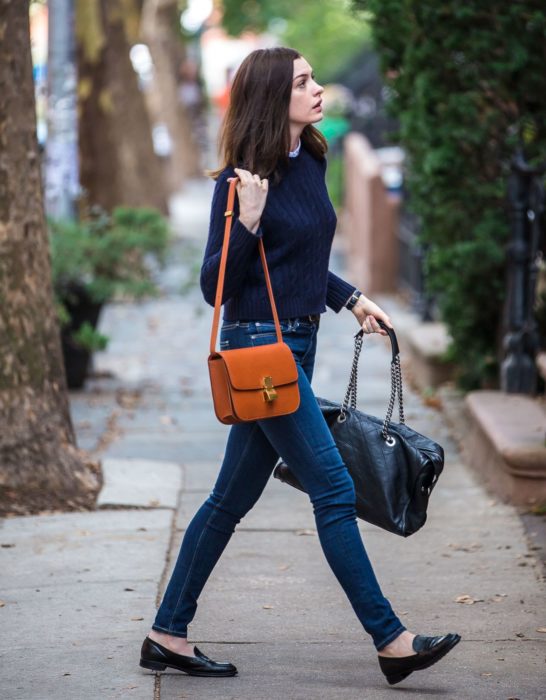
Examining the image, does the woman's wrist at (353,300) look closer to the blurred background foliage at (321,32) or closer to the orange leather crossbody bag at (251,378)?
the orange leather crossbody bag at (251,378)

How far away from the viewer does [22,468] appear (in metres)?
6.55

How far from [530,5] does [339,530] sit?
183 inches

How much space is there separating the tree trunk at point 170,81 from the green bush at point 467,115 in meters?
25.6

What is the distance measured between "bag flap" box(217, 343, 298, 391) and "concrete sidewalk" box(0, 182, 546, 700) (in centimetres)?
97

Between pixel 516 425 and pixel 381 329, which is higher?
pixel 381 329

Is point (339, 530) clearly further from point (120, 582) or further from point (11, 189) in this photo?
point (11, 189)

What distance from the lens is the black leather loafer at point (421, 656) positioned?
4004 mm

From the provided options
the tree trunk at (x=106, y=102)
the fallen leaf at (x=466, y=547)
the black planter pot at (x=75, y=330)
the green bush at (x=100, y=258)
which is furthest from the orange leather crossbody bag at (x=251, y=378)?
the tree trunk at (x=106, y=102)

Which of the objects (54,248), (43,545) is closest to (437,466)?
(43,545)

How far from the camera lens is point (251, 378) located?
3.89m

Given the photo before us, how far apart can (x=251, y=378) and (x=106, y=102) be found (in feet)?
52.4

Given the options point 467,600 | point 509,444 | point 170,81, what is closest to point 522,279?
point 509,444

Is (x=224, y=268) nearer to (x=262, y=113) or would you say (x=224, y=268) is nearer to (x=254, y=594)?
(x=262, y=113)

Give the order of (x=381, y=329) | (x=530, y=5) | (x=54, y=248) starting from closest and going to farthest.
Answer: (x=381, y=329) → (x=530, y=5) → (x=54, y=248)
